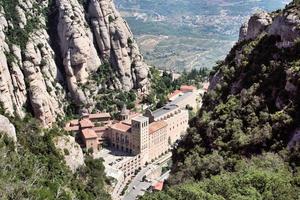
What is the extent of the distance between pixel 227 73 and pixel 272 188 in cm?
1671

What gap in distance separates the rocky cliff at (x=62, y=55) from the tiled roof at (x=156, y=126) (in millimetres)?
12433

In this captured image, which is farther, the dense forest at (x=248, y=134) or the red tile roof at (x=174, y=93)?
the red tile roof at (x=174, y=93)

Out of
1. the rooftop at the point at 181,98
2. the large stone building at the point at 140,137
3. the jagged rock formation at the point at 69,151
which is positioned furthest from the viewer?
the rooftop at the point at 181,98

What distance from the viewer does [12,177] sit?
3334 centimetres

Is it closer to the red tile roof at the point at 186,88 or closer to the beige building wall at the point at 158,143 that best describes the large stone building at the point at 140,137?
the beige building wall at the point at 158,143

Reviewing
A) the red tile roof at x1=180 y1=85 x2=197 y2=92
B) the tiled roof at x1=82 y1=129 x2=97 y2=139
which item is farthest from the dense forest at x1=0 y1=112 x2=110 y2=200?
the red tile roof at x1=180 y1=85 x2=197 y2=92

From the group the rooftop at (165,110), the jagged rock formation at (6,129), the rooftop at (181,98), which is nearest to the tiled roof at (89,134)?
the rooftop at (165,110)

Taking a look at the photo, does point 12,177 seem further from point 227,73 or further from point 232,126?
point 227,73

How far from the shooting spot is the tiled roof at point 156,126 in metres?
72.0

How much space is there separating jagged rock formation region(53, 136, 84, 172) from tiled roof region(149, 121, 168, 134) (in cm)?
2049

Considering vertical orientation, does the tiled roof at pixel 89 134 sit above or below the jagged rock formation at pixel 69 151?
below

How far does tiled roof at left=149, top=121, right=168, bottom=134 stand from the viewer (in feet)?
236

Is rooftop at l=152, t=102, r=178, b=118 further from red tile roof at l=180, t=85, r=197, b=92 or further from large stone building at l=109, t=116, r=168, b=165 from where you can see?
red tile roof at l=180, t=85, r=197, b=92

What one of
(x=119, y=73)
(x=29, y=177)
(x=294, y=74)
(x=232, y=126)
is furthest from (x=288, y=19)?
(x=119, y=73)
